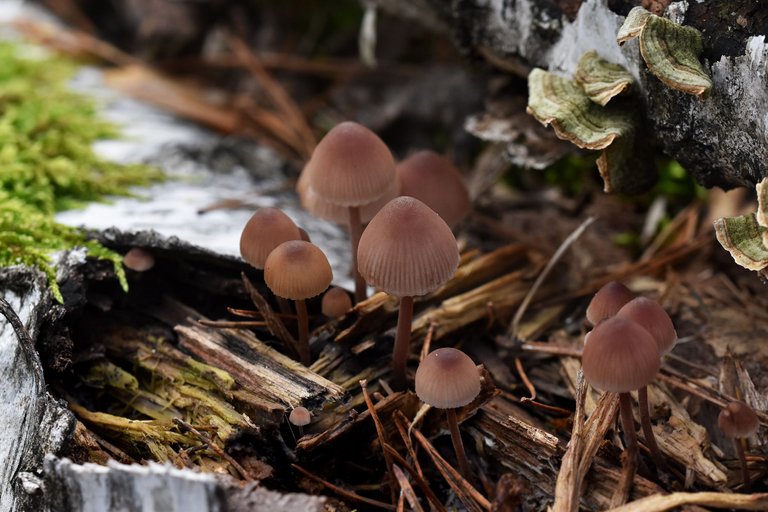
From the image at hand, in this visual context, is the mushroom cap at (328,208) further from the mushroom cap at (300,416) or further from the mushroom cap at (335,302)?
the mushroom cap at (300,416)

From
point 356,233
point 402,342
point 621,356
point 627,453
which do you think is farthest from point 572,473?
point 356,233

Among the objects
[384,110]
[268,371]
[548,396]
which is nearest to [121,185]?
[268,371]

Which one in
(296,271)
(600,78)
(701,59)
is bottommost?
(296,271)

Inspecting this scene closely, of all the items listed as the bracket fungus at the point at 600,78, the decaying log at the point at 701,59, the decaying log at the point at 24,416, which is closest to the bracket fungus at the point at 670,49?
the decaying log at the point at 701,59

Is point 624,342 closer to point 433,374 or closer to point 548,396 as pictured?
point 433,374

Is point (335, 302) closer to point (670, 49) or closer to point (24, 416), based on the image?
point (24, 416)

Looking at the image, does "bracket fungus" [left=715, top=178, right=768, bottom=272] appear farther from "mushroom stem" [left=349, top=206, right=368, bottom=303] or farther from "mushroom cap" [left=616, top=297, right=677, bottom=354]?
"mushroom stem" [left=349, top=206, right=368, bottom=303]
